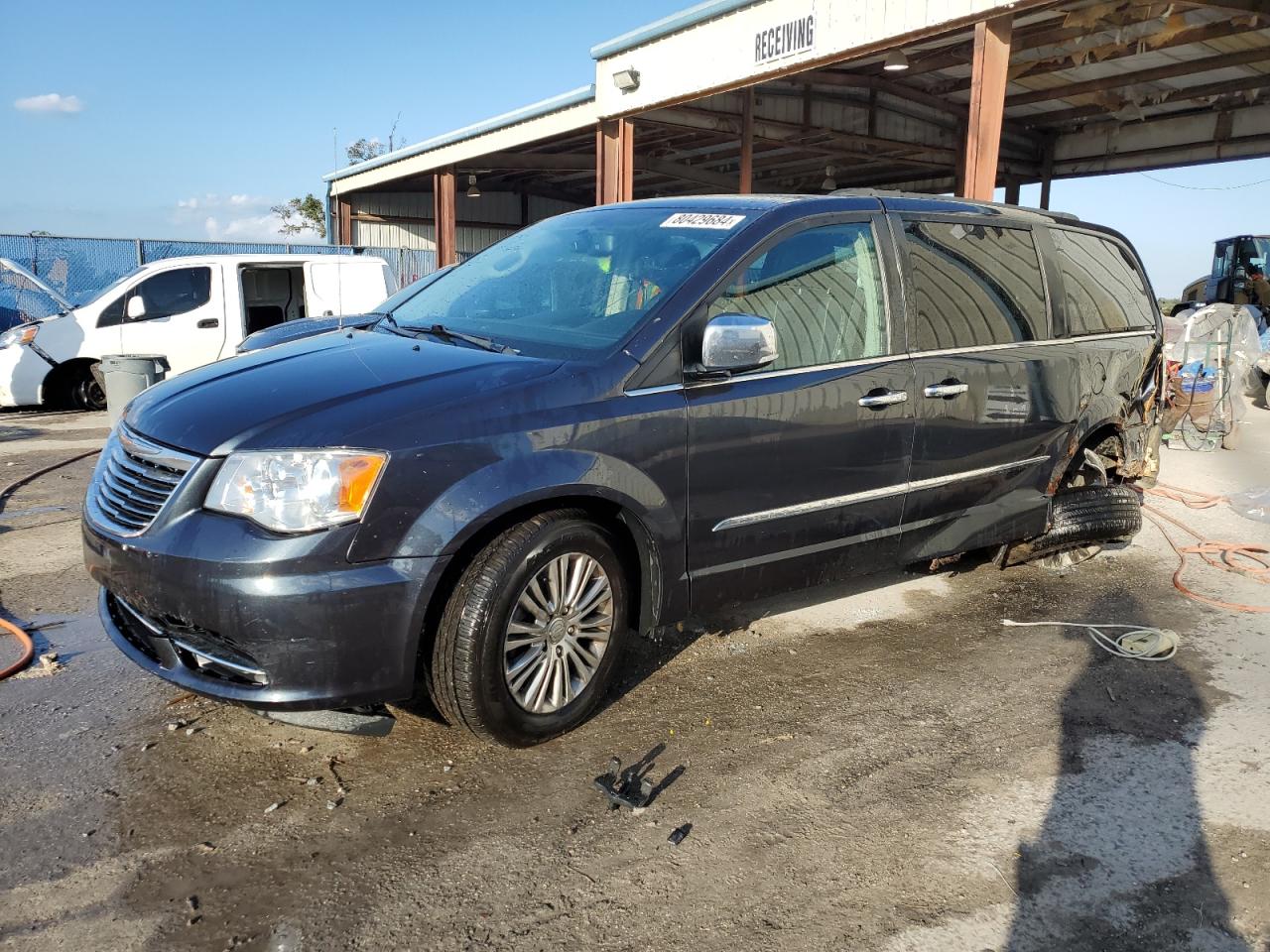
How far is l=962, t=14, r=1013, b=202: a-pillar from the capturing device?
29.9 feet

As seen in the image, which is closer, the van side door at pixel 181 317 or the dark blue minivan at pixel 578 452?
the dark blue minivan at pixel 578 452

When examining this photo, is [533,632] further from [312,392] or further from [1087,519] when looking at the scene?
[1087,519]

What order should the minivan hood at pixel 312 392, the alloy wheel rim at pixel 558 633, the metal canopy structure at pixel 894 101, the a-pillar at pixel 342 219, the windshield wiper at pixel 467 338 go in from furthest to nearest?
the a-pillar at pixel 342 219 → the metal canopy structure at pixel 894 101 → the windshield wiper at pixel 467 338 → the alloy wheel rim at pixel 558 633 → the minivan hood at pixel 312 392

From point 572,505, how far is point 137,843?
5.16ft

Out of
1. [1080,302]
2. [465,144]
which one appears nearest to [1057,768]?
[1080,302]

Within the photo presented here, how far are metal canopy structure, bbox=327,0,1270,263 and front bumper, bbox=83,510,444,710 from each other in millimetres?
8260

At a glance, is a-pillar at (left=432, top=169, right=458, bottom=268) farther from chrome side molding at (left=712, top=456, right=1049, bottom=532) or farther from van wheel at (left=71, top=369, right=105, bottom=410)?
chrome side molding at (left=712, top=456, right=1049, bottom=532)

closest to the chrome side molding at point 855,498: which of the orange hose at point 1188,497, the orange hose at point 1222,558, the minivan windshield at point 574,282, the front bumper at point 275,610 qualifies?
the minivan windshield at point 574,282

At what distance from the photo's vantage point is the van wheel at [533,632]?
9.59 ft

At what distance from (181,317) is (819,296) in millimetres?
9454

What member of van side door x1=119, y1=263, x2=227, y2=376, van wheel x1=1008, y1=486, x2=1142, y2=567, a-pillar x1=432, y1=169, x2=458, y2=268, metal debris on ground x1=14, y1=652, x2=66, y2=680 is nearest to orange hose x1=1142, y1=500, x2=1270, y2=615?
van wheel x1=1008, y1=486, x2=1142, y2=567

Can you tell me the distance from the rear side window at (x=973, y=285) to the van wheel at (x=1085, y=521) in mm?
971

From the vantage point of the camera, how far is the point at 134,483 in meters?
3.01

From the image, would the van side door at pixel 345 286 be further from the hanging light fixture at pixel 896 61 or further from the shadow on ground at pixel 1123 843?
the shadow on ground at pixel 1123 843
